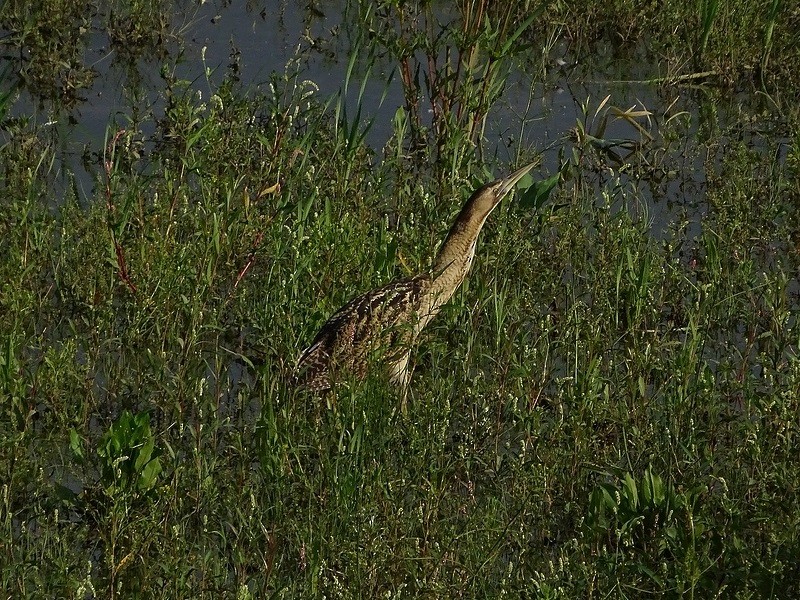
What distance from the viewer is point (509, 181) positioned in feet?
21.9

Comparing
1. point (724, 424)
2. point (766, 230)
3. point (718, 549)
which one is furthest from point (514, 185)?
point (718, 549)

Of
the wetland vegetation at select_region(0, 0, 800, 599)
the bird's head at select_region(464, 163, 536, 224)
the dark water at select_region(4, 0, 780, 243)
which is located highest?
the bird's head at select_region(464, 163, 536, 224)

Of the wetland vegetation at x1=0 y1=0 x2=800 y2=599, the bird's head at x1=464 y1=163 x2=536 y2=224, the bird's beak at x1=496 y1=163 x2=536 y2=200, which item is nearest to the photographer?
the wetland vegetation at x1=0 y1=0 x2=800 y2=599

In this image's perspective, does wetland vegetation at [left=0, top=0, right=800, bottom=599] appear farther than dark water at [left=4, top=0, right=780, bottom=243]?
No

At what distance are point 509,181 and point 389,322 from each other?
3.93ft

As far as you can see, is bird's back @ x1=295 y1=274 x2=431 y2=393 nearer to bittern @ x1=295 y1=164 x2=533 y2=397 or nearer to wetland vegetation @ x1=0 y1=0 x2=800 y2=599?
bittern @ x1=295 y1=164 x2=533 y2=397

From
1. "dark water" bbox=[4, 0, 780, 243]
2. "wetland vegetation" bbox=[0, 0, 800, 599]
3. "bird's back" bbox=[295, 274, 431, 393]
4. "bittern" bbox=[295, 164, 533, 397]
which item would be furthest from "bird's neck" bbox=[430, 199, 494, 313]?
"dark water" bbox=[4, 0, 780, 243]

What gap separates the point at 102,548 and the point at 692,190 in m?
4.20

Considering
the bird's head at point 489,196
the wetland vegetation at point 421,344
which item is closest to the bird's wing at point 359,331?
the wetland vegetation at point 421,344

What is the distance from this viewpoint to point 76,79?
8.81 meters

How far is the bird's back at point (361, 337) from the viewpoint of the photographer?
563cm

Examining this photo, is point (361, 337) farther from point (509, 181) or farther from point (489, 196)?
point (509, 181)

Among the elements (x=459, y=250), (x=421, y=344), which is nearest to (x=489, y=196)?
(x=459, y=250)

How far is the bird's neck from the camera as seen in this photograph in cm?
625
